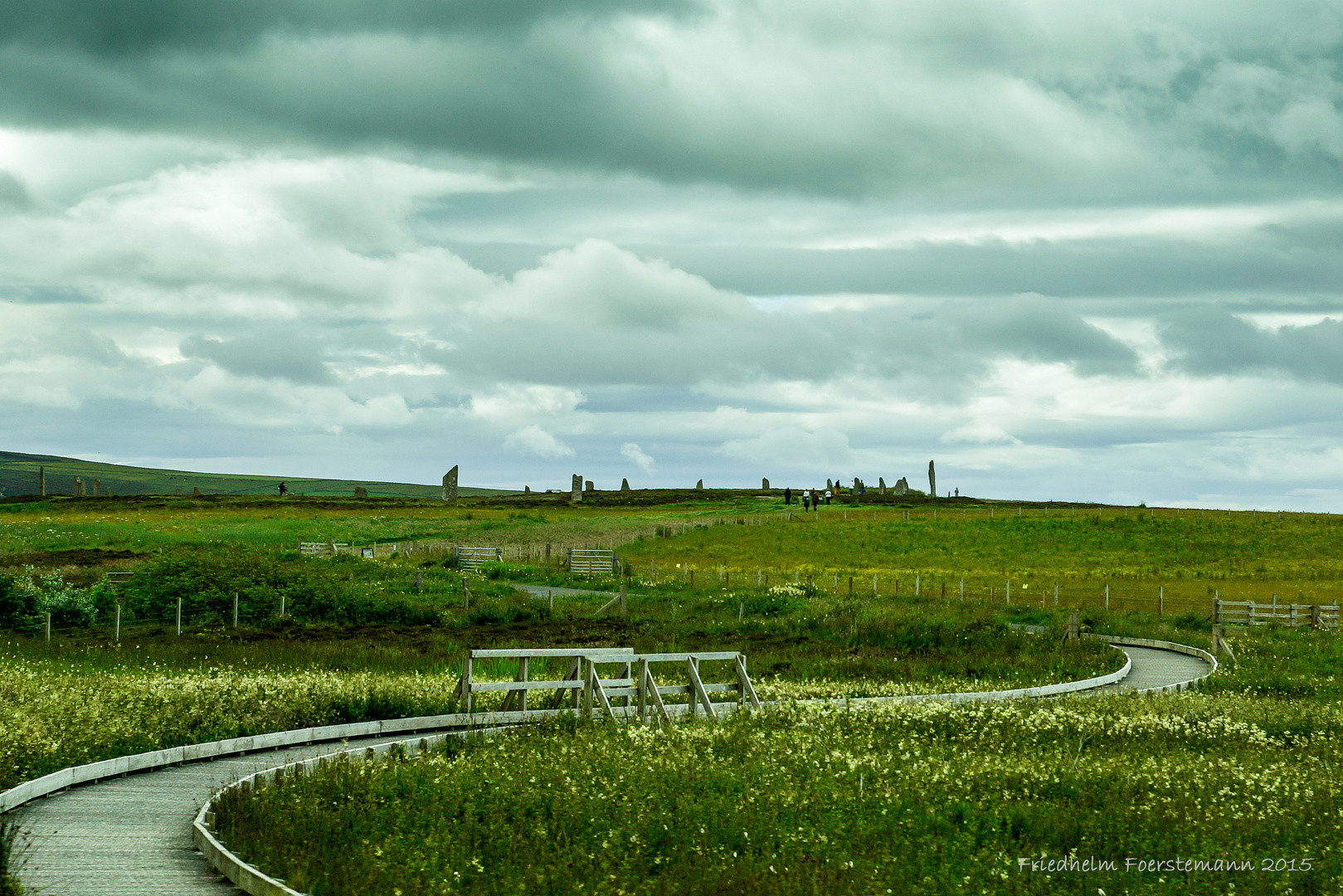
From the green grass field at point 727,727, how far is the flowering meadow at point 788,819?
5 cm

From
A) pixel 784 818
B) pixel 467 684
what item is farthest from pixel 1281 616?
pixel 784 818

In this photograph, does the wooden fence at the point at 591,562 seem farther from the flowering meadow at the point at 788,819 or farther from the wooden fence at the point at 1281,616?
the flowering meadow at the point at 788,819

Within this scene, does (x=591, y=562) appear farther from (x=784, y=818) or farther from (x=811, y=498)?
(x=784, y=818)

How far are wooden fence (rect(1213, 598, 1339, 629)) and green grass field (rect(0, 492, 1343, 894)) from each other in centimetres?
180

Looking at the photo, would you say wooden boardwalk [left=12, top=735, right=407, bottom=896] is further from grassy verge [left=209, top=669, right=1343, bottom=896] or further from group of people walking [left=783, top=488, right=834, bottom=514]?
group of people walking [left=783, top=488, right=834, bottom=514]

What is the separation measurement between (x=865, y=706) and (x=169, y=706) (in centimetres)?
1141

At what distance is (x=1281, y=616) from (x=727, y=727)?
3758 centimetres

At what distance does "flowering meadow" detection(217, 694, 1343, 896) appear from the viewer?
9859 mm

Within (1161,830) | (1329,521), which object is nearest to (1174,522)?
(1329,521)

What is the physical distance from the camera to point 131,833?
38.8ft

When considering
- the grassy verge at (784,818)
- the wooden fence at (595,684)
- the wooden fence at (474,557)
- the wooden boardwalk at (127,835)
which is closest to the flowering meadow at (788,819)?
the grassy verge at (784,818)

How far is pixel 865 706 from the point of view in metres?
20.7

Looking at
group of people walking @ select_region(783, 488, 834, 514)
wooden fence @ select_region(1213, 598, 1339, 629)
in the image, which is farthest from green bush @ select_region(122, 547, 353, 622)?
group of people walking @ select_region(783, 488, 834, 514)

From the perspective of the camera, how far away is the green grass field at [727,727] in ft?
34.5
